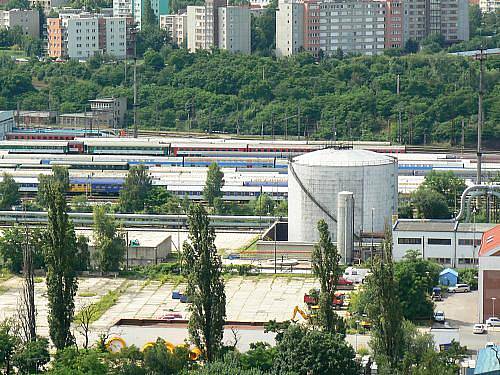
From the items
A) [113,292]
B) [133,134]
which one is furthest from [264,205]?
[133,134]

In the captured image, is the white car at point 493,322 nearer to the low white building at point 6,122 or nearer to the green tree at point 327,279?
the green tree at point 327,279

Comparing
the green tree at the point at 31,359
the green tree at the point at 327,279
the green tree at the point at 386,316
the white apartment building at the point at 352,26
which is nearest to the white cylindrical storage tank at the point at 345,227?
the green tree at the point at 327,279

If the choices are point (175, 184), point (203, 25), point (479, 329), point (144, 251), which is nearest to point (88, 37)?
point (203, 25)

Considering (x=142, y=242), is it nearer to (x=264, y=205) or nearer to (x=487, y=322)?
(x=264, y=205)

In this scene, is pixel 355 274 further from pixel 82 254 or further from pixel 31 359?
pixel 31 359

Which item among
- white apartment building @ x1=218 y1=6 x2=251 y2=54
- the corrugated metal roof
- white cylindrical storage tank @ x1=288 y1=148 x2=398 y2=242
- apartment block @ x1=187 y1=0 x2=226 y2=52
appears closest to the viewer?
the corrugated metal roof

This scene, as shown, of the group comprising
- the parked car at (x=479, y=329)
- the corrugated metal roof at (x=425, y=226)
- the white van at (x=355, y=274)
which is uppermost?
the corrugated metal roof at (x=425, y=226)

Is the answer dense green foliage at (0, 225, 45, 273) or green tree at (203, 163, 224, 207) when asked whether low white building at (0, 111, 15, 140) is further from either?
dense green foliage at (0, 225, 45, 273)

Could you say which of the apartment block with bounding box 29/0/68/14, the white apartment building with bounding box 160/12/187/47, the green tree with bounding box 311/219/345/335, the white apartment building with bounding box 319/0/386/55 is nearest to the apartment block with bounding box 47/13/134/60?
the white apartment building with bounding box 160/12/187/47
